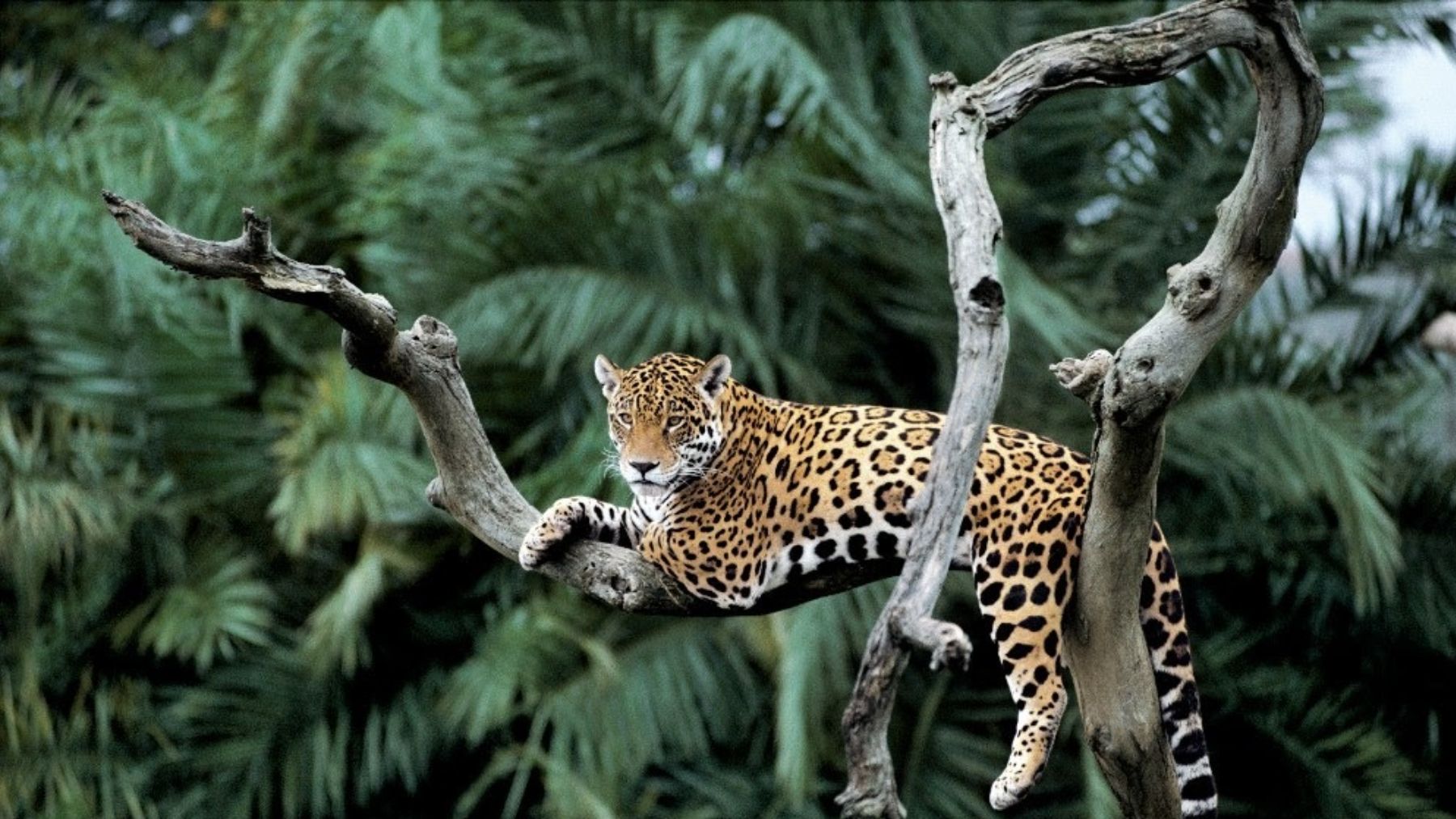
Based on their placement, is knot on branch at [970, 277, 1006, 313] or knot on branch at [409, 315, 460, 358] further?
knot on branch at [409, 315, 460, 358]

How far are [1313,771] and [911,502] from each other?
13437 mm

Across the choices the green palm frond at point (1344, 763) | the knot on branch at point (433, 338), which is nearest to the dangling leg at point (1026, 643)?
the knot on branch at point (433, 338)

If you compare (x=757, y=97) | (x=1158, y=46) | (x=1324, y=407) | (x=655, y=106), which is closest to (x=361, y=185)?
(x=655, y=106)

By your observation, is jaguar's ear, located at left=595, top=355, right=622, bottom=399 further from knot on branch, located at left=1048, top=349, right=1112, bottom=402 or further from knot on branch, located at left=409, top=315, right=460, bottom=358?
knot on branch, located at left=1048, top=349, right=1112, bottom=402

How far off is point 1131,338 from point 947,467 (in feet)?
2.77

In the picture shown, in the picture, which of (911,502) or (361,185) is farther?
(361,185)

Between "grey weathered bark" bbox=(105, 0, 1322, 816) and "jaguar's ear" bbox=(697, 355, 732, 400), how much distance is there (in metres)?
0.69

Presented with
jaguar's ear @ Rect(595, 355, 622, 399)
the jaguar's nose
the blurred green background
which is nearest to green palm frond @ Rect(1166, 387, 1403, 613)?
the blurred green background

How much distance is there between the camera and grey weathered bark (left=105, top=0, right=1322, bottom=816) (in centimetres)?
630

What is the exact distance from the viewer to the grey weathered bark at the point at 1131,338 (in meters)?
6.30

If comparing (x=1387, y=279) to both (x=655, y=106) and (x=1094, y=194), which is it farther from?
(x=655, y=106)

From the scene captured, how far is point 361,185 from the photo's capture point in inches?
812

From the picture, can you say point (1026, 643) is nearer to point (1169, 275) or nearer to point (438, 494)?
point (1169, 275)

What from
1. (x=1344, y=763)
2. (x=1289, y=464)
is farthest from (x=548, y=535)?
(x=1344, y=763)
